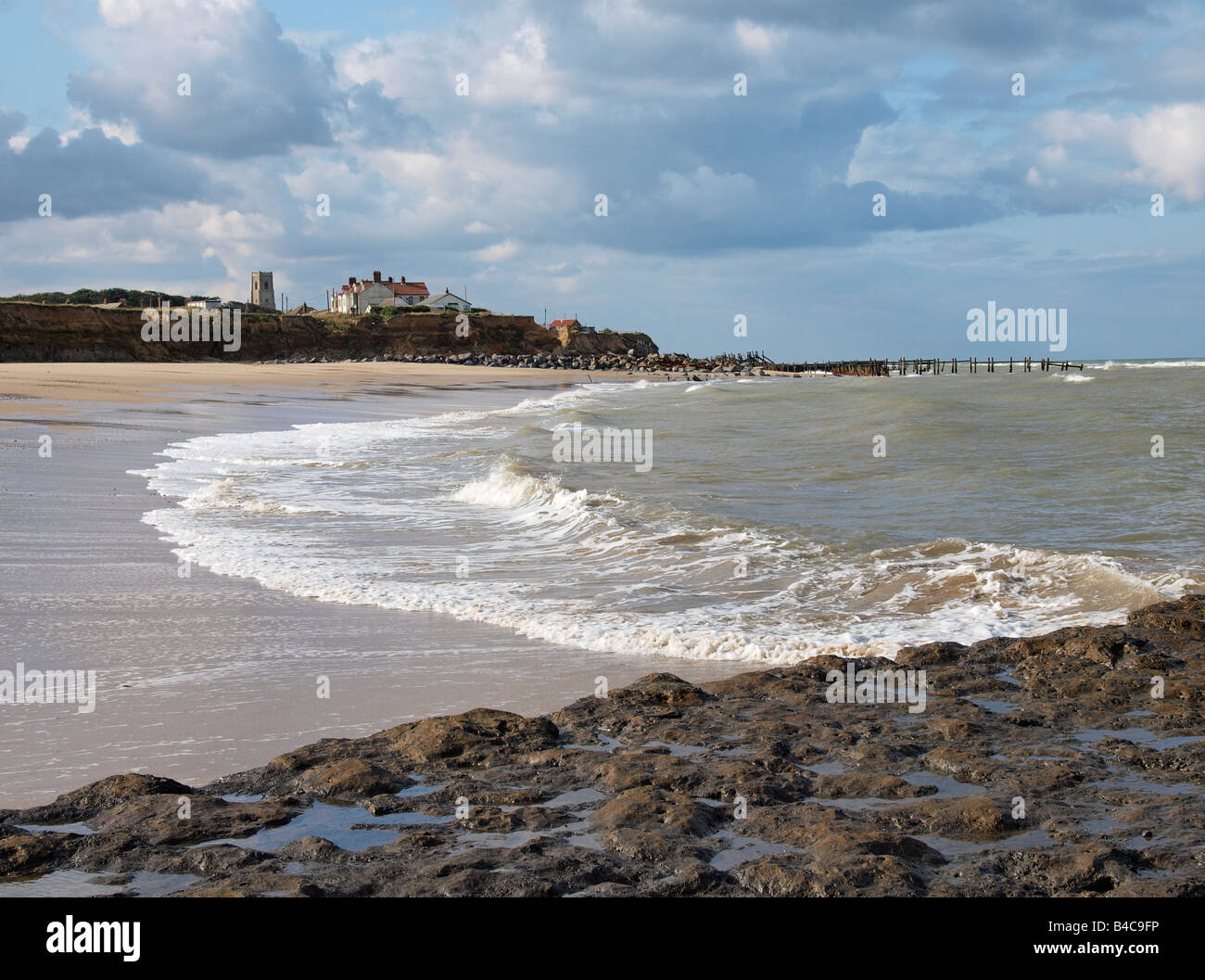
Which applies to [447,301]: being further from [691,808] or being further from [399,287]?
[691,808]

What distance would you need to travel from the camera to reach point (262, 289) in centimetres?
12231

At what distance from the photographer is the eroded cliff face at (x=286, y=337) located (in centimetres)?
6034

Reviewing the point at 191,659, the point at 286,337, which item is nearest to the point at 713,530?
the point at 191,659

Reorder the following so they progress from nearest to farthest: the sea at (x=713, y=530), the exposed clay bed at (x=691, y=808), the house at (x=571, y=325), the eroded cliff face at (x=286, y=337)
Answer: the exposed clay bed at (x=691, y=808) → the sea at (x=713, y=530) → the eroded cliff face at (x=286, y=337) → the house at (x=571, y=325)

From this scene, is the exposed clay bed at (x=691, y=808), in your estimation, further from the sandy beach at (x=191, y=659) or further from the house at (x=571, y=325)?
the house at (x=571, y=325)

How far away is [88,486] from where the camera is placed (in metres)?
12.9

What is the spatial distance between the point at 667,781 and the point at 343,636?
329 cm

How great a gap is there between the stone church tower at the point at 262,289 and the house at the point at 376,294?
41.7 ft

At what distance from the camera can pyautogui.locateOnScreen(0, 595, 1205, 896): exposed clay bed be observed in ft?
11.4

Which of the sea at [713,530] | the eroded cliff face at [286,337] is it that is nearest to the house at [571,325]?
the eroded cliff face at [286,337]

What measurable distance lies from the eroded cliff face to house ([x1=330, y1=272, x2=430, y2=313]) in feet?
70.1

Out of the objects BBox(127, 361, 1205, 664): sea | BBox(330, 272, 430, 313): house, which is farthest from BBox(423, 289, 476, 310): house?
BBox(127, 361, 1205, 664): sea

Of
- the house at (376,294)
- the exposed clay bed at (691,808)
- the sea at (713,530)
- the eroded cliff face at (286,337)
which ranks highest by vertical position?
the house at (376,294)

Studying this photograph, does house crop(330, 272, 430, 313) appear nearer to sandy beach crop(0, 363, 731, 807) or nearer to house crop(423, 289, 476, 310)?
house crop(423, 289, 476, 310)
